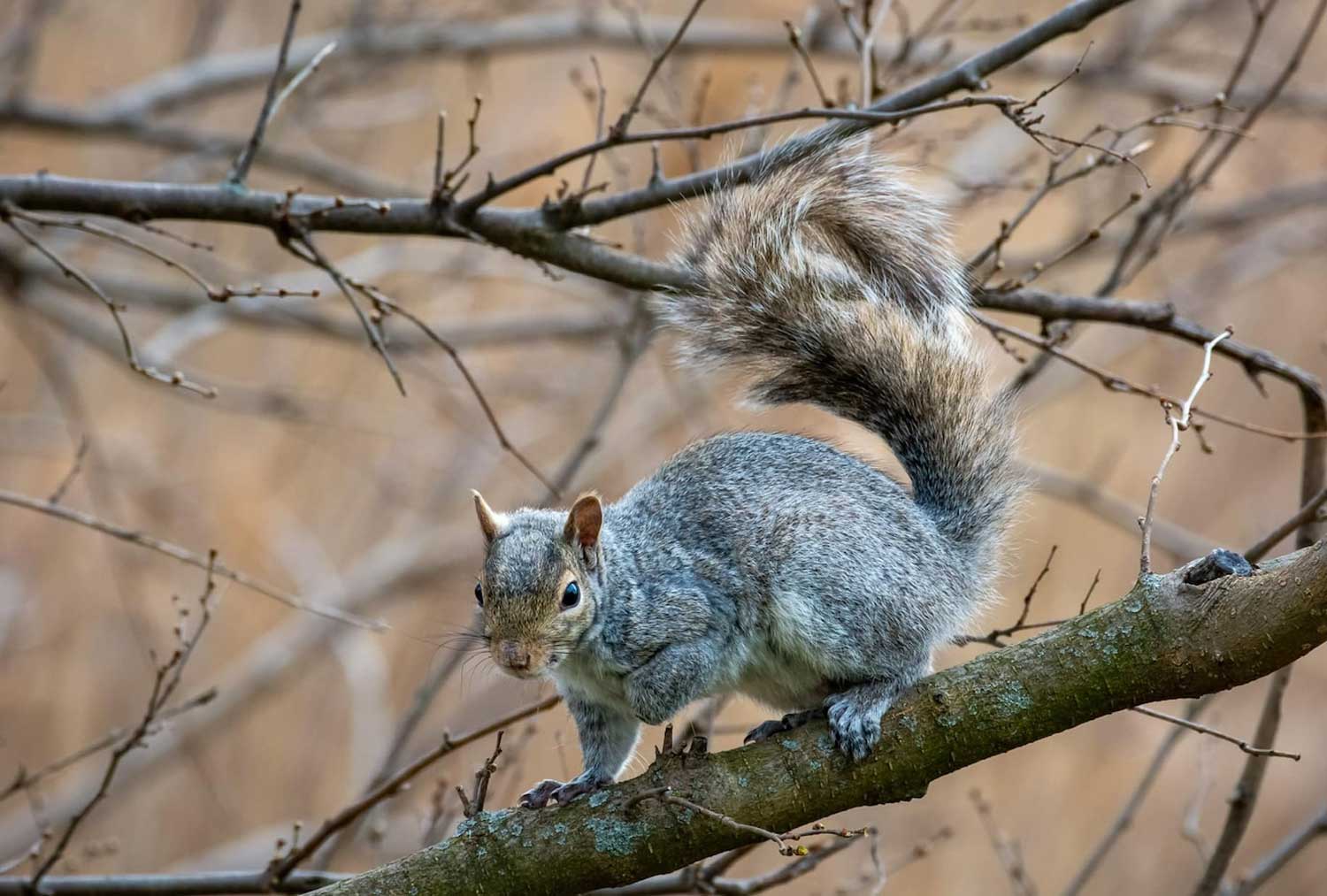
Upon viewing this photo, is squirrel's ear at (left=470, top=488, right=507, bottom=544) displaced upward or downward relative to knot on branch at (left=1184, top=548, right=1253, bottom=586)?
upward

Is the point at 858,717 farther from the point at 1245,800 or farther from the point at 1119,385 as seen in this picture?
the point at 1119,385

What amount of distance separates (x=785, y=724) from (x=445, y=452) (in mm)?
5931

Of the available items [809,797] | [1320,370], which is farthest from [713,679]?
[1320,370]

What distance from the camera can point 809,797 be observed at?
2.26m

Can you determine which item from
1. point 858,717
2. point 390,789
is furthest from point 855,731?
point 390,789

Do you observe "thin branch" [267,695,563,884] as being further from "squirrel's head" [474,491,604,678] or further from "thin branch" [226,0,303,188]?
"thin branch" [226,0,303,188]

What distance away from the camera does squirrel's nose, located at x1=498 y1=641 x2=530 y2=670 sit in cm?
250

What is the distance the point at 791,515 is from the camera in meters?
2.76

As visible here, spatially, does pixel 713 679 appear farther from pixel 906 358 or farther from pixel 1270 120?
Result: pixel 1270 120

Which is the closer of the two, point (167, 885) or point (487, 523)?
point (167, 885)

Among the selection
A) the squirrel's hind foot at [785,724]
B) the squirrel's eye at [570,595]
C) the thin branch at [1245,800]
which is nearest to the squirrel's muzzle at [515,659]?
the squirrel's eye at [570,595]

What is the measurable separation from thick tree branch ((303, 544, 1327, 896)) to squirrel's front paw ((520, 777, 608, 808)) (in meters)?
0.14

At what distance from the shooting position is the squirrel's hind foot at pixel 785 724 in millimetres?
2576

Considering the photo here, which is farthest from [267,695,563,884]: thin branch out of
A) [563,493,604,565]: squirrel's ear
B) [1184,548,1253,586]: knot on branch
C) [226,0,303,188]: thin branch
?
[226,0,303,188]: thin branch
